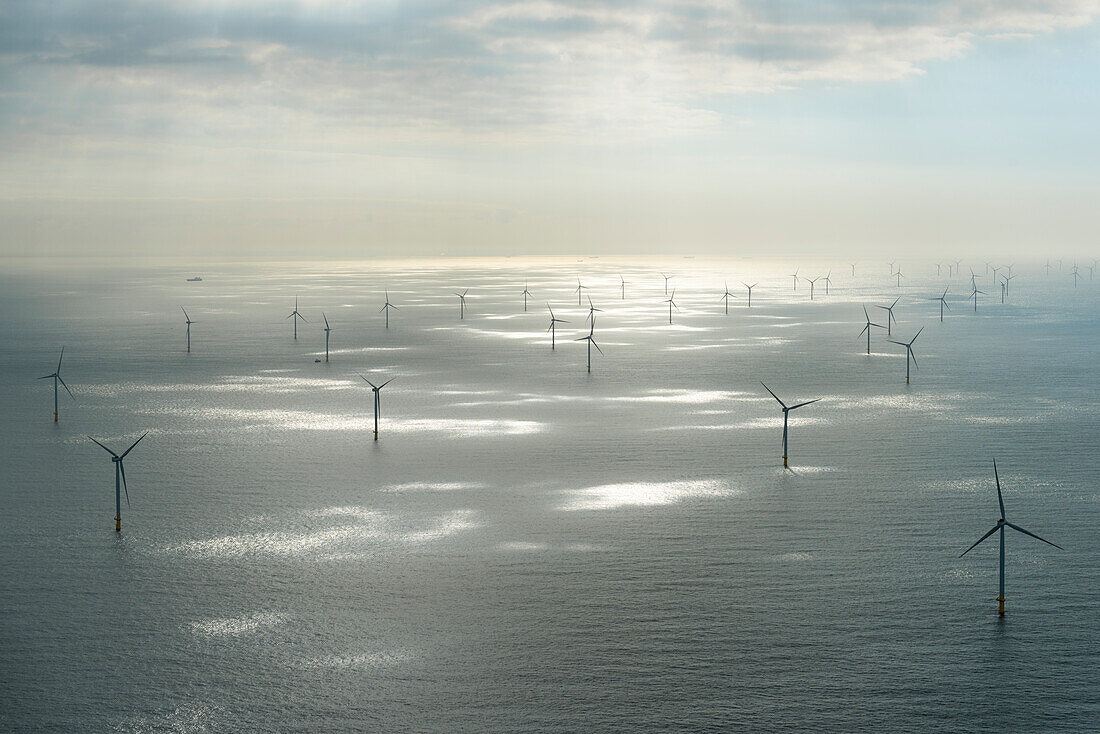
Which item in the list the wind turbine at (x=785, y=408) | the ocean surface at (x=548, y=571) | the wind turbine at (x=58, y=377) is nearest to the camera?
the ocean surface at (x=548, y=571)

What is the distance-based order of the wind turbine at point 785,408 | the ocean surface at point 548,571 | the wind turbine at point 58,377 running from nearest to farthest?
the ocean surface at point 548,571, the wind turbine at point 785,408, the wind turbine at point 58,377

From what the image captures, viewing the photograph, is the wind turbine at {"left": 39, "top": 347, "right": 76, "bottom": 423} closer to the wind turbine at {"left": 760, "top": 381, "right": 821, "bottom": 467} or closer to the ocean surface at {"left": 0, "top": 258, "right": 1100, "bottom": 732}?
the ocean surface at {"left": 0, "top": 258, "right": 1100, "bottom": 732}

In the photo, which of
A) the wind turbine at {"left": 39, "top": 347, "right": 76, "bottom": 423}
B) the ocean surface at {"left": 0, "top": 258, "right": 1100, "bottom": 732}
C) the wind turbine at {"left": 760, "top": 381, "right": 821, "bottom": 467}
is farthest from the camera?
the wind turbine at {"left": 39, "top": 347, "right": 76, "bottom": 423}

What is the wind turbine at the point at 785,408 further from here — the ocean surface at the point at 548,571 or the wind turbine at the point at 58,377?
the wind turbine at the point at 58,377

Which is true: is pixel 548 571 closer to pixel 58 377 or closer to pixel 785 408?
pixel 785 408

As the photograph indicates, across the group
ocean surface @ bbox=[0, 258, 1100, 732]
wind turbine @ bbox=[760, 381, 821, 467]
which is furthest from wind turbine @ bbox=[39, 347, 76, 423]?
wind turbine @ bbox=[760, 381, 821, 467]

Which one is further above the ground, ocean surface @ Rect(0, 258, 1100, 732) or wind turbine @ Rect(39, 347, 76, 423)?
wind turbine @ Rect(39, 347, 76, 423)

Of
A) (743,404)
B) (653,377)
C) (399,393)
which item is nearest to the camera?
(743,404)

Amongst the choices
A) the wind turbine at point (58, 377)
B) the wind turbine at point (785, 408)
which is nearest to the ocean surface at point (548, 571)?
the wind turbine at point (785, 408)

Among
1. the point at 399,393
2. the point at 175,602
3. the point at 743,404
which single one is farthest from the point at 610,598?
the point at 399,393

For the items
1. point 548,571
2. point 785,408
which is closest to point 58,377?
point 785,408

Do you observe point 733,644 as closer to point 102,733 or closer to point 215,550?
point 102,733
